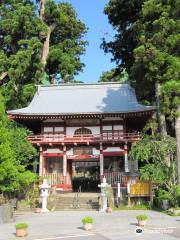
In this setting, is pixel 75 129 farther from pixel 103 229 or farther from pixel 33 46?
pixel 103 229

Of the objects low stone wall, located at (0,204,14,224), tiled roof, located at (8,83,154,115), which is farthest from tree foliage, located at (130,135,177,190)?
low stone wall, located at (0,204,14,224)

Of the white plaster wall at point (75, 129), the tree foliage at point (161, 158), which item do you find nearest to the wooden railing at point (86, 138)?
the white plaster wall at point (75, 129)

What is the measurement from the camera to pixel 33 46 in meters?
30.4

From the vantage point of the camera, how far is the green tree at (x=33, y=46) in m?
30.4

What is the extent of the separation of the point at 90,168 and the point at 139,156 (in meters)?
15.2

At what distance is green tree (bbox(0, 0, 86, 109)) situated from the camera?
30438mm

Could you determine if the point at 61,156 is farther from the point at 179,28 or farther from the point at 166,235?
the point at 166,235

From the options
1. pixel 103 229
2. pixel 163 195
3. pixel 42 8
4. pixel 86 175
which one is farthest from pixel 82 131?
pixel 103 229

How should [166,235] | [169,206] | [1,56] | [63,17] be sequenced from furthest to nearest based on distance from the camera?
[63,17] → [1,56] → [169,206] → [166,235]

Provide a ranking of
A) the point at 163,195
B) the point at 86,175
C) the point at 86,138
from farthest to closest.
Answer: the point at 86,175 < the point at 86,138 < the point at 163,195

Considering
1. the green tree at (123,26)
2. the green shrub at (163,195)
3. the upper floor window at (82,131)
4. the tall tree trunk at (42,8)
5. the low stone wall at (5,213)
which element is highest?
the tall tree trunk at (42,8)

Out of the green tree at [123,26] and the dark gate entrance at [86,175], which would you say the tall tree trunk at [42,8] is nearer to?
the green tree at [123,26]

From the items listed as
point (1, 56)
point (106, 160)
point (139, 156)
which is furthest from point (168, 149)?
point (1, 56)

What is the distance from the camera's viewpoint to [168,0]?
1808 cm
